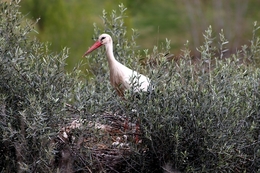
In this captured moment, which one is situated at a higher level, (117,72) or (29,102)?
(117,72)

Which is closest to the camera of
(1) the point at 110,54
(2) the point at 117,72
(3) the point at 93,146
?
(3) the point at 93,146

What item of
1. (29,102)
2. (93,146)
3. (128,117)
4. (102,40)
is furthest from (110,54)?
(29,102)

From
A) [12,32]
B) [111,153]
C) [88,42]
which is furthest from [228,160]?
[88,42]

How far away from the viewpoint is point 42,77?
543 centimetres

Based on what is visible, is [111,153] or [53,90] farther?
[111,153]

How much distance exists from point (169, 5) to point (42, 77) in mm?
21217

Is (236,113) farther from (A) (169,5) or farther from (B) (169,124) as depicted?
(A) (169,5)

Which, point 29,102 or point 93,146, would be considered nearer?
point 29,102

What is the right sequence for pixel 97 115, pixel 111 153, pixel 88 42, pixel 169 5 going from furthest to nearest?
pixel 169 5 → pixel 88 42 → pixel 111 153 → pixel 97 115

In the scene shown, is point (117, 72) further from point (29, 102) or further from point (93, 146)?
point (29, 102)

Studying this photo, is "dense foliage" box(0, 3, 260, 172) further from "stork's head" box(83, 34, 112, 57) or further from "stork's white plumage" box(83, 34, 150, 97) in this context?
"stork's head" box(83, 34, 112, 57)

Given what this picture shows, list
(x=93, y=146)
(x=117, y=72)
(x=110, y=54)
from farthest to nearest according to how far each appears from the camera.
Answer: (x=110, y=54) < (x=117, y=72) < (x=93, y=146)

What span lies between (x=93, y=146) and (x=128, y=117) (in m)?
0.40

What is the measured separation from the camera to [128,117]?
228 inches
